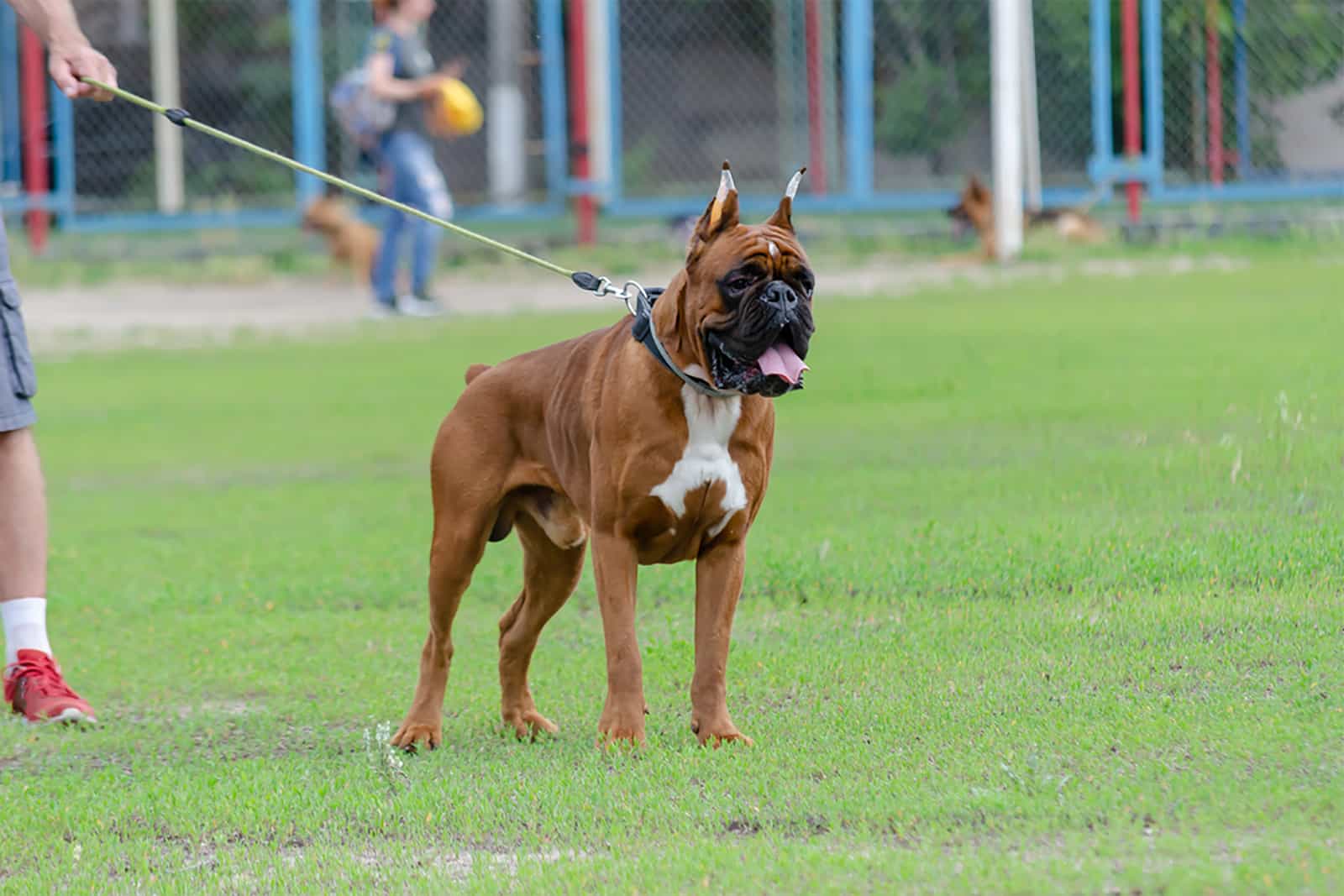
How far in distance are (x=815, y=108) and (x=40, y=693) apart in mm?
15306

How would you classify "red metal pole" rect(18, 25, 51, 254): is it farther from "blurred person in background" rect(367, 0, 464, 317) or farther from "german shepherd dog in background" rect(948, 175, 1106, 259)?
"german shepherd dog in background" rect(948, 175, 1106, 259)

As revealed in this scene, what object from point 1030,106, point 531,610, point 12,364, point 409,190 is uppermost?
point 1030,106

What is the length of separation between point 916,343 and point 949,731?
8582 mm

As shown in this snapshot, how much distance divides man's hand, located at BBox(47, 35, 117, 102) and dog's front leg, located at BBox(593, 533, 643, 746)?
229cm

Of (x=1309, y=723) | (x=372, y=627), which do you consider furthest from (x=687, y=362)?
(x=372, y=627)

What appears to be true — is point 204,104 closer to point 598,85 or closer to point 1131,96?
point 598,85

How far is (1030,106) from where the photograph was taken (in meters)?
18.7

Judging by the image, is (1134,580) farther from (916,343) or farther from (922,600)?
(916,343)

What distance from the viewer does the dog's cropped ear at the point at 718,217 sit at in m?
4.33

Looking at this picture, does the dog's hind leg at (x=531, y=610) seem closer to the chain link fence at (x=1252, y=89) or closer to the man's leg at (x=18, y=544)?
the man's leg at (x=18, y=544)

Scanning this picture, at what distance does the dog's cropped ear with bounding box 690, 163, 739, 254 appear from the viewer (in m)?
4.33

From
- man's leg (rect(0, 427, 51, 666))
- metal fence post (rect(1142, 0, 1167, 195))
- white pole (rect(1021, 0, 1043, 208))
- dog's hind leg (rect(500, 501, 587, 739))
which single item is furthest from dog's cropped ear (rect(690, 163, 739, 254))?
metal fence post (rect(1142, 0, 1167, 195))

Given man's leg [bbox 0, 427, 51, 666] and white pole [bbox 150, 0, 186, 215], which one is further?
white pole [bbox 150, 0, 186, 215]

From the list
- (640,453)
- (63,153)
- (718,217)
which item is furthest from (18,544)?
(63,153)
